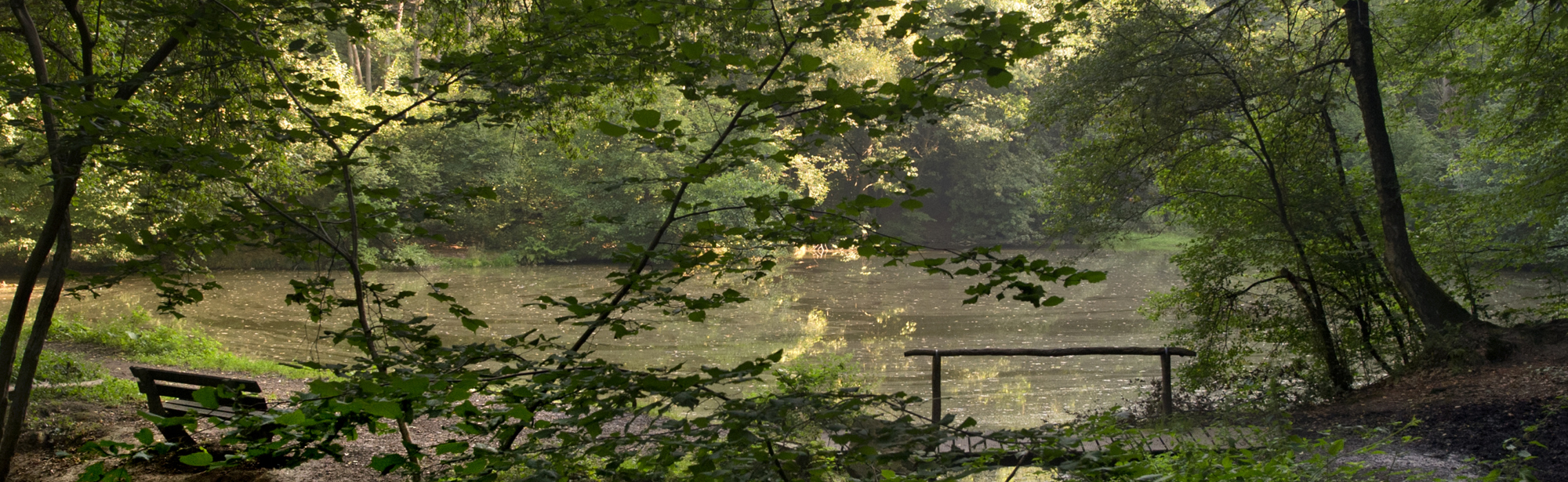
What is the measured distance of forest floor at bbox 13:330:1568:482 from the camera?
4719 millimetres

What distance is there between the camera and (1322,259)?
8.05m

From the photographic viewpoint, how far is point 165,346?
10289 mm

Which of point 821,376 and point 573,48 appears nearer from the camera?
point 573,48

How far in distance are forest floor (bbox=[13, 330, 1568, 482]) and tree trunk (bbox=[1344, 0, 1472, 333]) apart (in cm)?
52

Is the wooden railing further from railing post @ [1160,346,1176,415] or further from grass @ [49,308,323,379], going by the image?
grass @ [49,308,323,379]

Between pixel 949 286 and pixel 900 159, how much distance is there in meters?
18.2

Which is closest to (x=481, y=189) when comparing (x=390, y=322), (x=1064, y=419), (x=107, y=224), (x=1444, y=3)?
(x=390, y=322)

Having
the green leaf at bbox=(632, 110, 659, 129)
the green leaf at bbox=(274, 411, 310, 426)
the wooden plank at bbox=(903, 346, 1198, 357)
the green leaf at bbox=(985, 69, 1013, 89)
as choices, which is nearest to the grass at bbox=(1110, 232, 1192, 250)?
the wooden plank at bbox=(903, 346, 1198, 357)

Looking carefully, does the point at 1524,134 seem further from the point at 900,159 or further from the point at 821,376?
the point at 900,159

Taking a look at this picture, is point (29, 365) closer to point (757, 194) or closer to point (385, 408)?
point (385, 408)

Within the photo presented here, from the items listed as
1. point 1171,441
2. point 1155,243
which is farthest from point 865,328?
point 1155,243

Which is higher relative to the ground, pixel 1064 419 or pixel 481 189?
pixel 481 189

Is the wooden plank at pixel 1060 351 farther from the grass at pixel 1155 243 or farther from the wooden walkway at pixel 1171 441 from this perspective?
the grass at pixel 1155 243

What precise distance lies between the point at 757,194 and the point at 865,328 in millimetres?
7943
